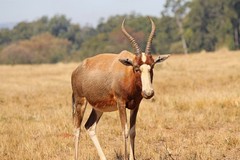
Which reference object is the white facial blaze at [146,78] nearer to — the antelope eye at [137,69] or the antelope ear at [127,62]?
the antelope eye at [137,69]

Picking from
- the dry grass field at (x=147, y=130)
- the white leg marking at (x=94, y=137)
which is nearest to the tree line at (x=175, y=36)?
the dry grass field at (x=147, y=130)

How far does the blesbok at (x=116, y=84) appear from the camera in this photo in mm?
6996

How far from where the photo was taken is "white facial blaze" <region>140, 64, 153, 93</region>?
6655 mm

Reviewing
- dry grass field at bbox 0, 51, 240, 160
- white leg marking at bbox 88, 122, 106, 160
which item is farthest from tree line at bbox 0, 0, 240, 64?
white leg marking at bbox 88, 122, 106, 160

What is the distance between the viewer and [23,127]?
38.8 ft

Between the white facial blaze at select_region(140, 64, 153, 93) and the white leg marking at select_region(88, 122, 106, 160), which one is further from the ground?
the white facial blaze at select_region(140, 64, 153, 93)

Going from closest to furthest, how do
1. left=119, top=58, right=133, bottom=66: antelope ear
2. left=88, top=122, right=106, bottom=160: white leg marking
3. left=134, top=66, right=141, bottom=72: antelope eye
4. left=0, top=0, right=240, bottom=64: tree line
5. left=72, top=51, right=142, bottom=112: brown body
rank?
left=134, top=66, right=141, bottom=72: antelope eye
left=119, top=58, right=133, bottom=66: antelope ear
left=72, top=51, right=142, bottom=112: brown body
left=88, top=122, right=106, bottom=160: white leg marking
left=0, top=0, right=240, bottom=64: tree line

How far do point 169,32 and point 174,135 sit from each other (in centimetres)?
6814

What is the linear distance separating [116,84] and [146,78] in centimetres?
102

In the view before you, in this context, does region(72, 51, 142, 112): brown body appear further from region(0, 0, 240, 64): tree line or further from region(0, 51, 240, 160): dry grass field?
region(0, 0, 240, 64): tree line

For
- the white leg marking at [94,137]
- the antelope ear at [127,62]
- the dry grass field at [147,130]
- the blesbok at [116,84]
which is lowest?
the dry grass field at [147,130]

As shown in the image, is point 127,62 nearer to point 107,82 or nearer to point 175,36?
point 107,82

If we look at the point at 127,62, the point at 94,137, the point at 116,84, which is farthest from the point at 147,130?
the point at 127,62

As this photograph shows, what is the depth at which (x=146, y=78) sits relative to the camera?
6.75 metres
